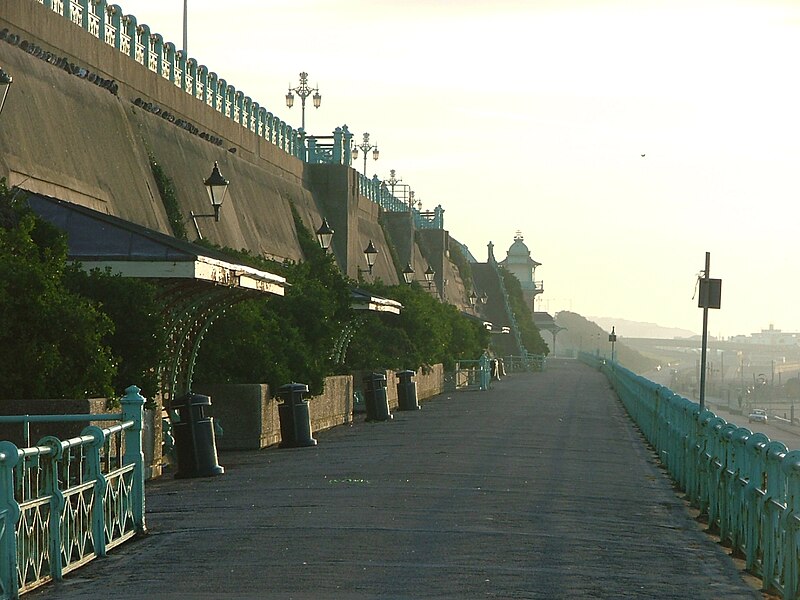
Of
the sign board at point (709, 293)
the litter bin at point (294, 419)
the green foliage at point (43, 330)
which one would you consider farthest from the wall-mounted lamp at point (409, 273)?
the green foliage at point (43, 330)

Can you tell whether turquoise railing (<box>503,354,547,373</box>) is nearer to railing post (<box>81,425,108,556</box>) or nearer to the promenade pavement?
the promenade pavement

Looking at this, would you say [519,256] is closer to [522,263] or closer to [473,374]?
[522,263]

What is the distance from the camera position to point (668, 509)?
1741 centimetres

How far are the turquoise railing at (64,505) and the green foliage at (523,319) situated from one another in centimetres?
11886

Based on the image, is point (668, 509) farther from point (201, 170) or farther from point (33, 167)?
point (201, 170)

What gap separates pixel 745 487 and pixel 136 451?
16.7 feet

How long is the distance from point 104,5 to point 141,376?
14707 mm

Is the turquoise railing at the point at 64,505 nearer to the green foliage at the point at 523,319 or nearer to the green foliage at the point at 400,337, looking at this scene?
the green foliage at the point at 400,337

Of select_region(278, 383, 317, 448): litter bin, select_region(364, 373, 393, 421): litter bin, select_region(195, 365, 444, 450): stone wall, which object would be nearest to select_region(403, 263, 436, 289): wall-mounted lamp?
select_region(364, 373, 393, 421): litter bin

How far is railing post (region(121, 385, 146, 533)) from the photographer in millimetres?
13688

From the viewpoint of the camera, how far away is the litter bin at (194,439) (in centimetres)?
1969

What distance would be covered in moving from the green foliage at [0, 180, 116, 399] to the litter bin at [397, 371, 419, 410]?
83.4 ft

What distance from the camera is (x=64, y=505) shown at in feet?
37.2

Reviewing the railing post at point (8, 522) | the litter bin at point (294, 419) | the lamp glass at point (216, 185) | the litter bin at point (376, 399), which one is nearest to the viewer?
the railing post at point (8, 522)
